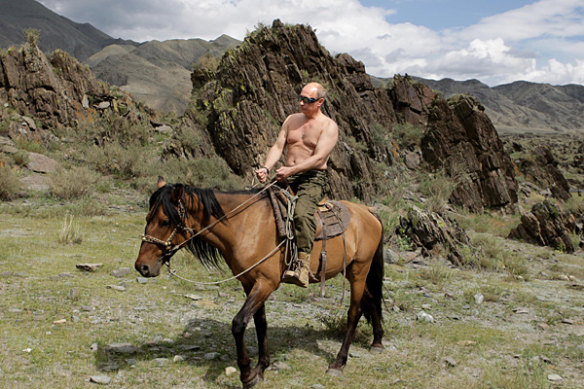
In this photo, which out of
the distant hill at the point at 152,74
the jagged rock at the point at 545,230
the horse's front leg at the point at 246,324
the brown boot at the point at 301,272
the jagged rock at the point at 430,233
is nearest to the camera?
the horse's front leg at the point at 246,324

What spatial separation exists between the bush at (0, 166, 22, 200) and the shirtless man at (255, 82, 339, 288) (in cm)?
1153

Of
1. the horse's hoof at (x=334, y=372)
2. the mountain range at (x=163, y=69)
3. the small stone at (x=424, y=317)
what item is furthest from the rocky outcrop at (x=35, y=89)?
the mountain range at (x=163, y=69)

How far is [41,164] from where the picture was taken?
16.4 m

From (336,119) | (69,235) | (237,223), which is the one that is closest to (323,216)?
(237,223)

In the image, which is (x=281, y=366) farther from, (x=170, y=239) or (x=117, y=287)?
(x=117, y=287)

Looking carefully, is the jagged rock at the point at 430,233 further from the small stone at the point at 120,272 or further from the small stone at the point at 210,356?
the small stone at the point at 210,356

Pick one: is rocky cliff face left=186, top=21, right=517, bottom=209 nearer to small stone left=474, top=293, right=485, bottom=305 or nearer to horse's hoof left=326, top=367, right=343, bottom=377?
small stone left=474, top=293, right=485, bottom=305

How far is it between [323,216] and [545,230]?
44.2ft

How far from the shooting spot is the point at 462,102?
2422 centimetres

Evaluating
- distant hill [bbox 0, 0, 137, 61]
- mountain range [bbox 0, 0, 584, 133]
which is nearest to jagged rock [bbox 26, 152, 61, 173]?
mountain range [bbox 0, 0, 584, 133]

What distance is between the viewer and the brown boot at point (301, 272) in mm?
4113

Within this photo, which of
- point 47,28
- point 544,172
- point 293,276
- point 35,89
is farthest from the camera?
point 47,28

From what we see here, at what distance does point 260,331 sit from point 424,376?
1885mm

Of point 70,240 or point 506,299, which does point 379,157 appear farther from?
point 70,240
